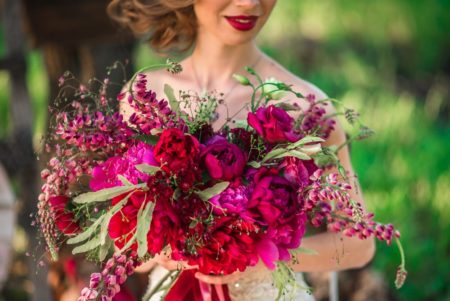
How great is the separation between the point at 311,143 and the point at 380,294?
10.9ft

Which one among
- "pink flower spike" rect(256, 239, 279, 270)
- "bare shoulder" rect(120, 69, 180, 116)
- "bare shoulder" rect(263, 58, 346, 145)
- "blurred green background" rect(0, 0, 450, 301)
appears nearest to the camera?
"pink flower spike" rect(256, 239, 279, 270)

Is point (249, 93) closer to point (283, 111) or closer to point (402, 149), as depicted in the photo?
point (283, 111)

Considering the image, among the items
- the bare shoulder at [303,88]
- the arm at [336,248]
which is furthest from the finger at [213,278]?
the bare shoulder at [303,88]

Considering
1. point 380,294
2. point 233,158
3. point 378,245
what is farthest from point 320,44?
point 233,158

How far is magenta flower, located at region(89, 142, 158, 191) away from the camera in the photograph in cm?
221

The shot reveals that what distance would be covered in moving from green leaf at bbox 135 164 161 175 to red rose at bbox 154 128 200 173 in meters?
0.02

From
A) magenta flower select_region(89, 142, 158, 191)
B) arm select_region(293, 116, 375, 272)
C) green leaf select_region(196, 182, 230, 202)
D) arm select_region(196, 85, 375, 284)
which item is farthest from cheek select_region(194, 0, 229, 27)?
green leaf select_region(196, 182, 230, 202)

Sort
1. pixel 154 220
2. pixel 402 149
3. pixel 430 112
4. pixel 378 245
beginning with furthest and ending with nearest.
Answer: pixel 430 112, pixel 402 149, pixel 378 245, pixel 154 220

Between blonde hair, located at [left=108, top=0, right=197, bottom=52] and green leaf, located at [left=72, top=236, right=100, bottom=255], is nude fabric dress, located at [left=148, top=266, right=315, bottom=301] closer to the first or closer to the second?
green leaf, located at [left=72, top=236, right=100, bottom=255]

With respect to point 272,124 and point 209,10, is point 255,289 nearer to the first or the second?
point 272,124

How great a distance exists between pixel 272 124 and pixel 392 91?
7.88m

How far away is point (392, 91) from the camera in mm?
9953

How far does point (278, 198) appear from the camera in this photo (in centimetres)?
223

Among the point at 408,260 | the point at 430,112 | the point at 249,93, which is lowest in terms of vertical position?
the point at 430,112
